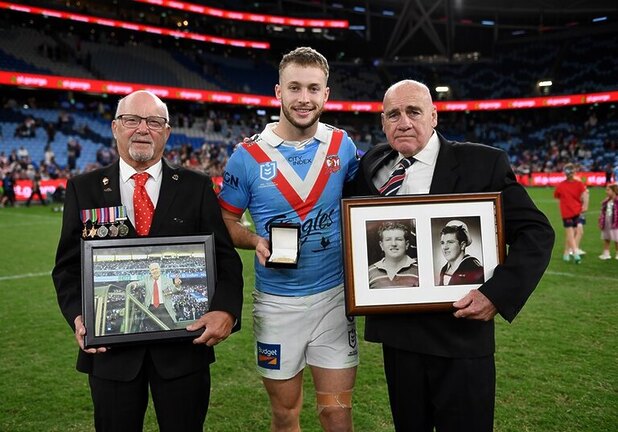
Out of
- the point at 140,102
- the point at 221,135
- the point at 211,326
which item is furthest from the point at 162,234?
the point at 221,135

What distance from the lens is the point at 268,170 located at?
3037mm

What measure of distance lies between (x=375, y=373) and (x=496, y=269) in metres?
2.89

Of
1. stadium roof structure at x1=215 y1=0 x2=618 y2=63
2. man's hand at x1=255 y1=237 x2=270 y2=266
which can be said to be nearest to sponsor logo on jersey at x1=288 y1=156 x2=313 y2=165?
man's hand at x1=255 y1=237 x2=270 y2=266

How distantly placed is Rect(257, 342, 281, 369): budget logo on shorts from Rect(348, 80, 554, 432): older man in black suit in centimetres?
66

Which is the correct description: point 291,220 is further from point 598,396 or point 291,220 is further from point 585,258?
point 585,258

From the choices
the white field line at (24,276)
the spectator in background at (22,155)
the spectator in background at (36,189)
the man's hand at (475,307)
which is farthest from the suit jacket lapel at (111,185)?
the spectator in background at (22,155)

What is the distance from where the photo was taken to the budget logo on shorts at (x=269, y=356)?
2979 millimetres

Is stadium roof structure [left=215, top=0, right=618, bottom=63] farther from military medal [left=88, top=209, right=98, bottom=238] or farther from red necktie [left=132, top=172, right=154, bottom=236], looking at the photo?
military medal [left=88, top=209, right=98, bottom=238]

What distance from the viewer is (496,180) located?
2395 mm

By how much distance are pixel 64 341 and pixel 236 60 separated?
40179 mm

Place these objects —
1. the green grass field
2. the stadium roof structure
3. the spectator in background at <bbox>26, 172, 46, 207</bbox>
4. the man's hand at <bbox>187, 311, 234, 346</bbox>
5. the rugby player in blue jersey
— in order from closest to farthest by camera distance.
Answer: the man's hand at <bbox>187, 311, 234, 346</bbox>, the rugby player in blue jersey, the green grass field, the spectator in background at <bbox>26, 172, 46, 207</bbox>, the stadium roof structure

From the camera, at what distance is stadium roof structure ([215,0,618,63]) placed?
42.6m

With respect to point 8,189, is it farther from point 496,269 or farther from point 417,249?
point 496,269

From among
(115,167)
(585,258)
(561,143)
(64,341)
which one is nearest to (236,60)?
(561,143)
